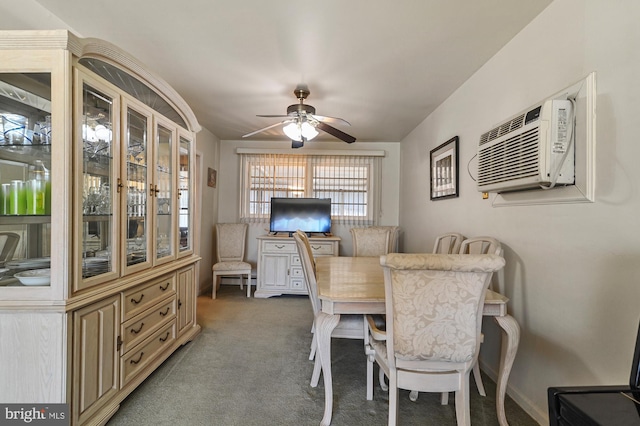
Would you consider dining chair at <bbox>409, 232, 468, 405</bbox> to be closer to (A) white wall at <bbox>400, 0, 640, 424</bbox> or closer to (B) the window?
(A) white wall at <bbox>400, 0, 640, 424</bbox>

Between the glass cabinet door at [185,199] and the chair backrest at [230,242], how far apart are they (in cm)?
164

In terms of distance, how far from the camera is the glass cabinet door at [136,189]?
1.83 metres

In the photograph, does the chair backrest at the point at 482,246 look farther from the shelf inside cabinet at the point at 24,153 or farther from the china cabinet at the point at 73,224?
the shelf inside cabinet at the point at 24,153

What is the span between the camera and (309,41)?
1.99 metres

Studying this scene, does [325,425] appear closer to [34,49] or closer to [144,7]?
[34,49]

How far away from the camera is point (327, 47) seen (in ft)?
6.76

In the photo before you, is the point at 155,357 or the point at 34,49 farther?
the point at 155,357

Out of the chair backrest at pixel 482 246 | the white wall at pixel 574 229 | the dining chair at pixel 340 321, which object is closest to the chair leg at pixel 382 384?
the dining chair at pixel 340 321

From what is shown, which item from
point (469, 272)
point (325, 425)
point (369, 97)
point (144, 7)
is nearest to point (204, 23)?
point (144, 7)

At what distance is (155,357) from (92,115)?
1672 mm

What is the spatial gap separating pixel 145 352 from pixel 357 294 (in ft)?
5.07

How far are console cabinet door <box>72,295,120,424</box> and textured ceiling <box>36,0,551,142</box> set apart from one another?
1.74 meters

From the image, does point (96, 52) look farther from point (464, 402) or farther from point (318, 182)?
point (318, 182)

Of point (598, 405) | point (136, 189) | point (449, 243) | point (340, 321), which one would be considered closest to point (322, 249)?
point (449, 243)
